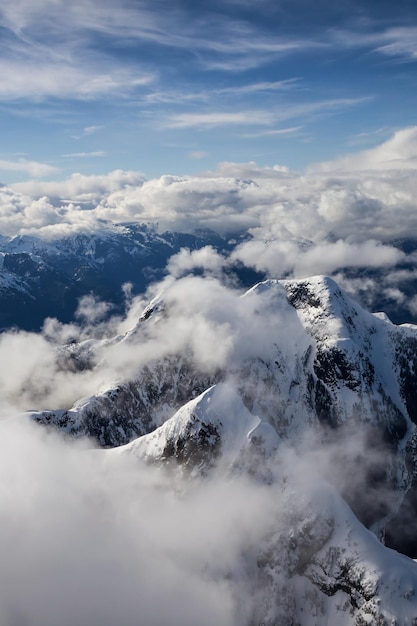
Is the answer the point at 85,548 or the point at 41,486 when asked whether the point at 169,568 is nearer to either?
the point at 85,548

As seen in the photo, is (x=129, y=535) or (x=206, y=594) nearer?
(x=206, y=594)

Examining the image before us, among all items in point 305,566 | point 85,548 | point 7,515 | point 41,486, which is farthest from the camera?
point 41,486

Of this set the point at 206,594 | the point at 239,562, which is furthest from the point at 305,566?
the point at 206,594

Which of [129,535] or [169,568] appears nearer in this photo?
[169,568]

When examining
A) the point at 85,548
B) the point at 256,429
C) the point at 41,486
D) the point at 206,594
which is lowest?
the point at 206,594

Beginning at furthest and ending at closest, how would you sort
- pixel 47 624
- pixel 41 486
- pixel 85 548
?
pixel 41 486 < pixel 85 548 < pixel 47 624

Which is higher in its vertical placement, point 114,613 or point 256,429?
point 256,429

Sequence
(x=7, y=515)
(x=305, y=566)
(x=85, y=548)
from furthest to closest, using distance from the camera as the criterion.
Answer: (x=7, y=515) < (x=85, y=548) < (x=305, y=566)

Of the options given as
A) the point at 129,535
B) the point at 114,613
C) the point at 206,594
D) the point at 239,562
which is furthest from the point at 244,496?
the point at 114,613

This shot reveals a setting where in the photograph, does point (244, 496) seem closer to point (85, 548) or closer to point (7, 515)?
point (85, 548)
